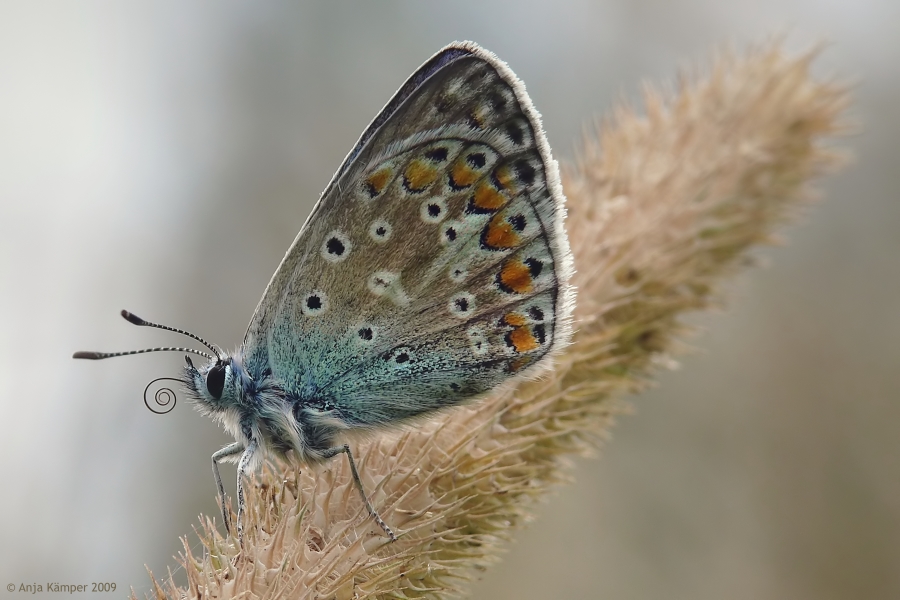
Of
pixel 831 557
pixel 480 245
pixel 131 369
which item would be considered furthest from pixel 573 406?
pixel 831 557

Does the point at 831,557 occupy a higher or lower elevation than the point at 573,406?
lower

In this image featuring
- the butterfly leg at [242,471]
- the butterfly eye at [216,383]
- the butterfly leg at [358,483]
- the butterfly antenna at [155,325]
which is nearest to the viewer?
the butterfly leg at [242,471]

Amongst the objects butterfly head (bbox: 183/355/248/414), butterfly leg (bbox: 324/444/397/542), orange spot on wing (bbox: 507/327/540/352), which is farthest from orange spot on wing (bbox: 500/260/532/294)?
butterfly head (bbox: 183/355/248/414)

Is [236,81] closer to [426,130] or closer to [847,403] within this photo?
[426,130]

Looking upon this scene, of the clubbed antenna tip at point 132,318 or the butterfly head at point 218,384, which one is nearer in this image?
the clubbed antenna tip at point 132,318

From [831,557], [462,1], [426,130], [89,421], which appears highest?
[462,1]

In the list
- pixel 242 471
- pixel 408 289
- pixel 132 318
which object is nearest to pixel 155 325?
pixel 132 318

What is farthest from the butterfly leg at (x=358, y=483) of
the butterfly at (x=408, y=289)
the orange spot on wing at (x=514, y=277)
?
the orange spot on wing at (x=514, y=277)

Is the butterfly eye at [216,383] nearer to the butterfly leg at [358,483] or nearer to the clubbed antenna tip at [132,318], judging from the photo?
the clubbed antenna tip at [132,318]
